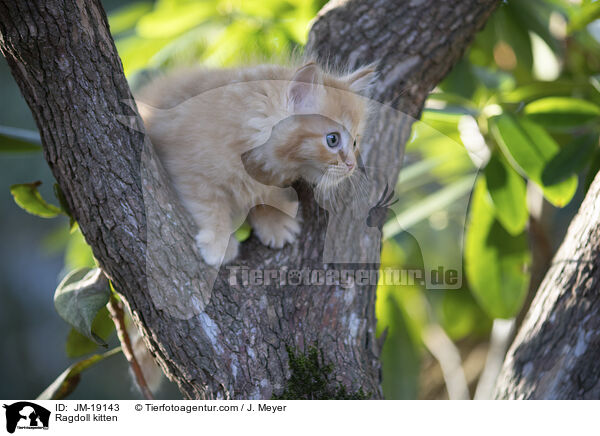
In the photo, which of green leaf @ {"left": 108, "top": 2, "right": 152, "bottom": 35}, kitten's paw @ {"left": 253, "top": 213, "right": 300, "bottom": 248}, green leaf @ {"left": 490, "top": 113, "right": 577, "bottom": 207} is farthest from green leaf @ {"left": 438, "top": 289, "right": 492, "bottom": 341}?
green leaf @ {"left": 108, "top": 2, "right": 152, "bottom": 35}

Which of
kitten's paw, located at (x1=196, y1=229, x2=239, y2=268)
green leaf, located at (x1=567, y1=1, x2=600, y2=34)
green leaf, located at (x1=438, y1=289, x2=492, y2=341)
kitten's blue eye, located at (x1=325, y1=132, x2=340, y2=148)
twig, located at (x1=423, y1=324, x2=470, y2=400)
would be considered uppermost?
green leaf, located at (x1=567, y1=1, x2=600, y2=34)

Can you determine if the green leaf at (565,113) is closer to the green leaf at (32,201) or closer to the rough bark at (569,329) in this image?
the rough bark at (569,329)

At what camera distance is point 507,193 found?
5.06 feet

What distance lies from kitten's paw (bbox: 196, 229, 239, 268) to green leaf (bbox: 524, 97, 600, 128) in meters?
0.95

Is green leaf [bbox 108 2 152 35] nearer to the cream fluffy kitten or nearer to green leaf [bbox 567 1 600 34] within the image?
the cream fluffy kitten

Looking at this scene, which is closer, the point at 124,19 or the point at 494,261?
the point at 494,261

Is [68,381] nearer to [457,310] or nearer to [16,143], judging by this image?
[16,143]

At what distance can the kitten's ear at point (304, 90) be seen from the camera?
1042 millimetres

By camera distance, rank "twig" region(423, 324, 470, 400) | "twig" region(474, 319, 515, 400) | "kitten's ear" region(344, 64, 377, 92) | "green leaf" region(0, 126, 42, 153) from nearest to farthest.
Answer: "kitten's ear" region(344, 64, 377, 92) < "green leaf" region(0, 126, 42, 153) < "twig" region(474, 319, 515, 400) < "twig" region(423, 324, 470, 400)

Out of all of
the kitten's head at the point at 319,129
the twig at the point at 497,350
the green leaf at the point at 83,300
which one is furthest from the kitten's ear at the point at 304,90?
the twig at the point at 497,350

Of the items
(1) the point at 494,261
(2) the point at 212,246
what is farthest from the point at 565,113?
(2) the point at 212,246
